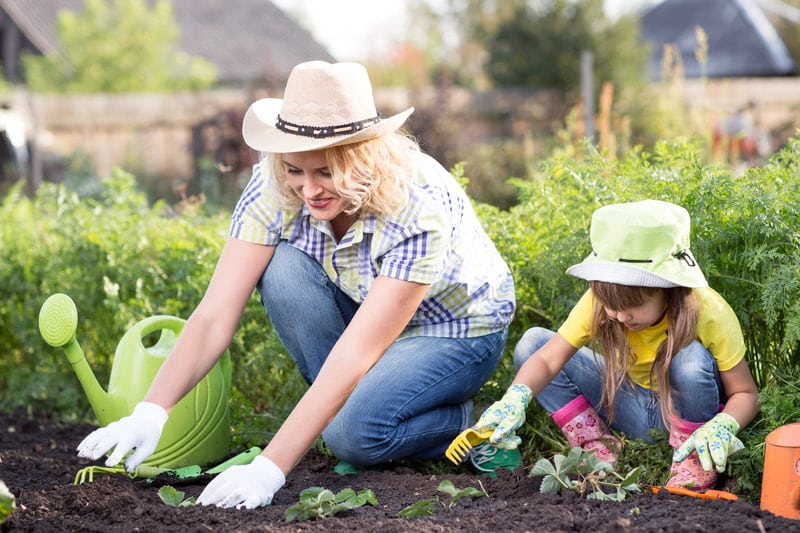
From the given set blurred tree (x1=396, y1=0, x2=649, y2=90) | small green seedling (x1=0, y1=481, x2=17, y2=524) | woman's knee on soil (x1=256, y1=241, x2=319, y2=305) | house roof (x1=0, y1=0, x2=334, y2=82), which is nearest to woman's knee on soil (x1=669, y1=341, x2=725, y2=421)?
woman's knee on soil (x1=256, y1=241, x2=319, y2=305)

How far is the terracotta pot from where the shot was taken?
6.61 feet

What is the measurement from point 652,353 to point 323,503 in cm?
97

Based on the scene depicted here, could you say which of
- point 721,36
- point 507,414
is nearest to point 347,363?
point 507,414

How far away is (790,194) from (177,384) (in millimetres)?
1686

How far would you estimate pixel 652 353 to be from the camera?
8.14 ft

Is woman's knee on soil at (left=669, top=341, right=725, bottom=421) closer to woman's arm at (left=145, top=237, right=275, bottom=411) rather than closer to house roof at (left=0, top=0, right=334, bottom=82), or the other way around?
woman's arm at (left=145, top=237, right=275, bottom=411)

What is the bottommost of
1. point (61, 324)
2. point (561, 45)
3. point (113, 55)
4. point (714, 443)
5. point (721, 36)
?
point (714, 443)

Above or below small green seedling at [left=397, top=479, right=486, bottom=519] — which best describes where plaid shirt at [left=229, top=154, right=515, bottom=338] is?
above


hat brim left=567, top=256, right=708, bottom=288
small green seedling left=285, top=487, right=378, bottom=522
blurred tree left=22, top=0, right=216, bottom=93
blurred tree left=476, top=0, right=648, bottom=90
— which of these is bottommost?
small green seedling left=285, top=487, right=378, bottom=522

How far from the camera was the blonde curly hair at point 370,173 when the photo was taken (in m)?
2.31

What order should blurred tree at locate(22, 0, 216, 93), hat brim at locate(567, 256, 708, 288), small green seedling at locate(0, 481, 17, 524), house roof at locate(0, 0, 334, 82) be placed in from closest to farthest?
small green seedling at locate(0, 481, 17, 524) < hat brim at locate(567, 256, 708, 288) < blurred tree at locate(22, 0, 216, 93) < house roof at locate(0, 0, 334, 82)

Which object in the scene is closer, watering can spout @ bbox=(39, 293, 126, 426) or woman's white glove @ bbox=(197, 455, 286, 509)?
woman's white glove @ bbox=(197, 455, 286, 509)

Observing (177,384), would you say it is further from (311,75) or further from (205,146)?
(205,146)

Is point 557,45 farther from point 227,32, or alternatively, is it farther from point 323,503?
point 323,503
